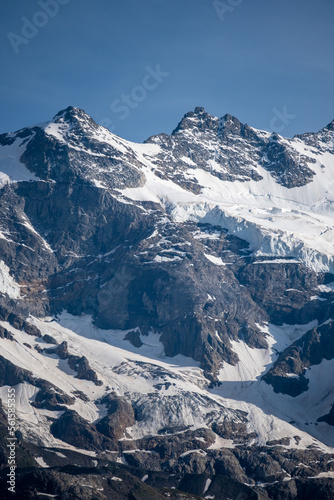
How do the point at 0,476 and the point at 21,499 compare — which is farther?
the point at 0,476

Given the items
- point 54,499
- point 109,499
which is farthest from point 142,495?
point 54,499

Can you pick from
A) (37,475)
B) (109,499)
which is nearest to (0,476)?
(37,475)

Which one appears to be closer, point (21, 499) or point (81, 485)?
point (21, 499)

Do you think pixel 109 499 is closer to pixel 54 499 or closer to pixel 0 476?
pixel 54 499

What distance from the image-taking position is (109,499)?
19188 centimetres

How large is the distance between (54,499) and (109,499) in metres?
16.4

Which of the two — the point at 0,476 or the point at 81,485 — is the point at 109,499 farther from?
the point at 0,476

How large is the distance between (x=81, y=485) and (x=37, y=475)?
38.4 ft

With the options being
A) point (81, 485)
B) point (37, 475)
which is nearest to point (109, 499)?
point (81, 485)

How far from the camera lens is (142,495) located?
199750mm

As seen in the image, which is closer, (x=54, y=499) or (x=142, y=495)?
(x=54, y=499)

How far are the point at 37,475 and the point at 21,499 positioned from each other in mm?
10476

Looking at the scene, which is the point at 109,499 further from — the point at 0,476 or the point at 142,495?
the point at 0,476

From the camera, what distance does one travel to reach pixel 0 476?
19188 centimetres
